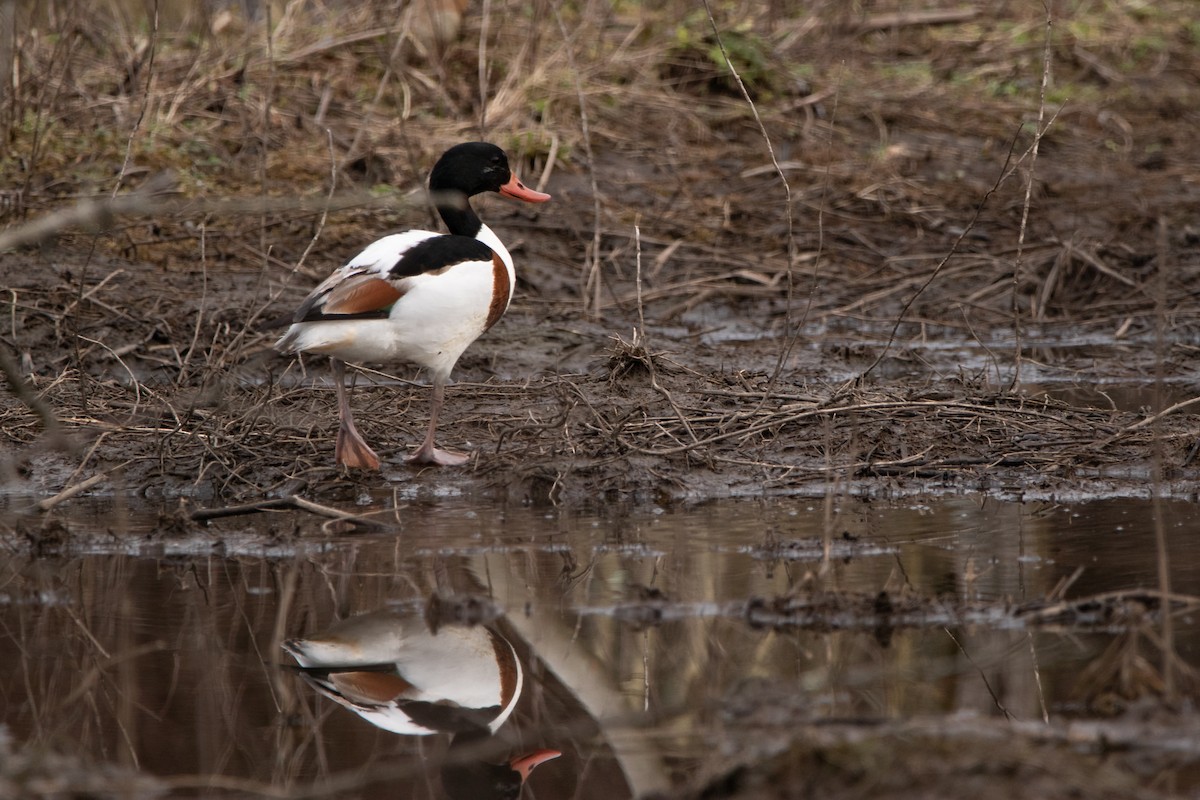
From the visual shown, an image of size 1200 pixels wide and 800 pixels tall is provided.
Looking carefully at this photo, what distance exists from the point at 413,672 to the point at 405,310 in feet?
7.35

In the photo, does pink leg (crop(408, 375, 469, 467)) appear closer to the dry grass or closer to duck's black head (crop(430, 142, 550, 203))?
the dry grass

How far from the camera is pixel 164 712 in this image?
3.80 meters

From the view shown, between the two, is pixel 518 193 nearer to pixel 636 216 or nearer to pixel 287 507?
pixel 287 507

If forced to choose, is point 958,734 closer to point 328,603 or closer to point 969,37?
point 328,603

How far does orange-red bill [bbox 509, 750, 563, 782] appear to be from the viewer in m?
3.50

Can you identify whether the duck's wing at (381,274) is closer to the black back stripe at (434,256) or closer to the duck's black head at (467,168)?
the black back stripe at (434,256)

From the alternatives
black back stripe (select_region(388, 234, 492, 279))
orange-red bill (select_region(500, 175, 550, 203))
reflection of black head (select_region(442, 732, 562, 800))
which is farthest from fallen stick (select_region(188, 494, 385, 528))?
orange-red bill (select_region(500, 175, 550, 203))

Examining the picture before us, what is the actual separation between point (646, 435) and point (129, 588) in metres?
2.36

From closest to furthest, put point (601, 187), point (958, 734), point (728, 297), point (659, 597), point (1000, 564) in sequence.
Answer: point (958, 734) → point (659, 597) → point (1000, 564) → point (728, 297) → point (601, 187)

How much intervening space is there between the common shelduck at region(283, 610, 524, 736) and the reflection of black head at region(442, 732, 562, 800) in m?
0.17

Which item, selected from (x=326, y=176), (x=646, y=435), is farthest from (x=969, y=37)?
(x=646, y=435)

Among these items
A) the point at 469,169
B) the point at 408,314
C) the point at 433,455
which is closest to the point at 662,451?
the point at 433,455

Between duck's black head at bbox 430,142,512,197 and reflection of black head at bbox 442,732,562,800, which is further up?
duck's black head at bbox 430,142,512,197

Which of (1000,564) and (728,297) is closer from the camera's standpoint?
(1000,564)
